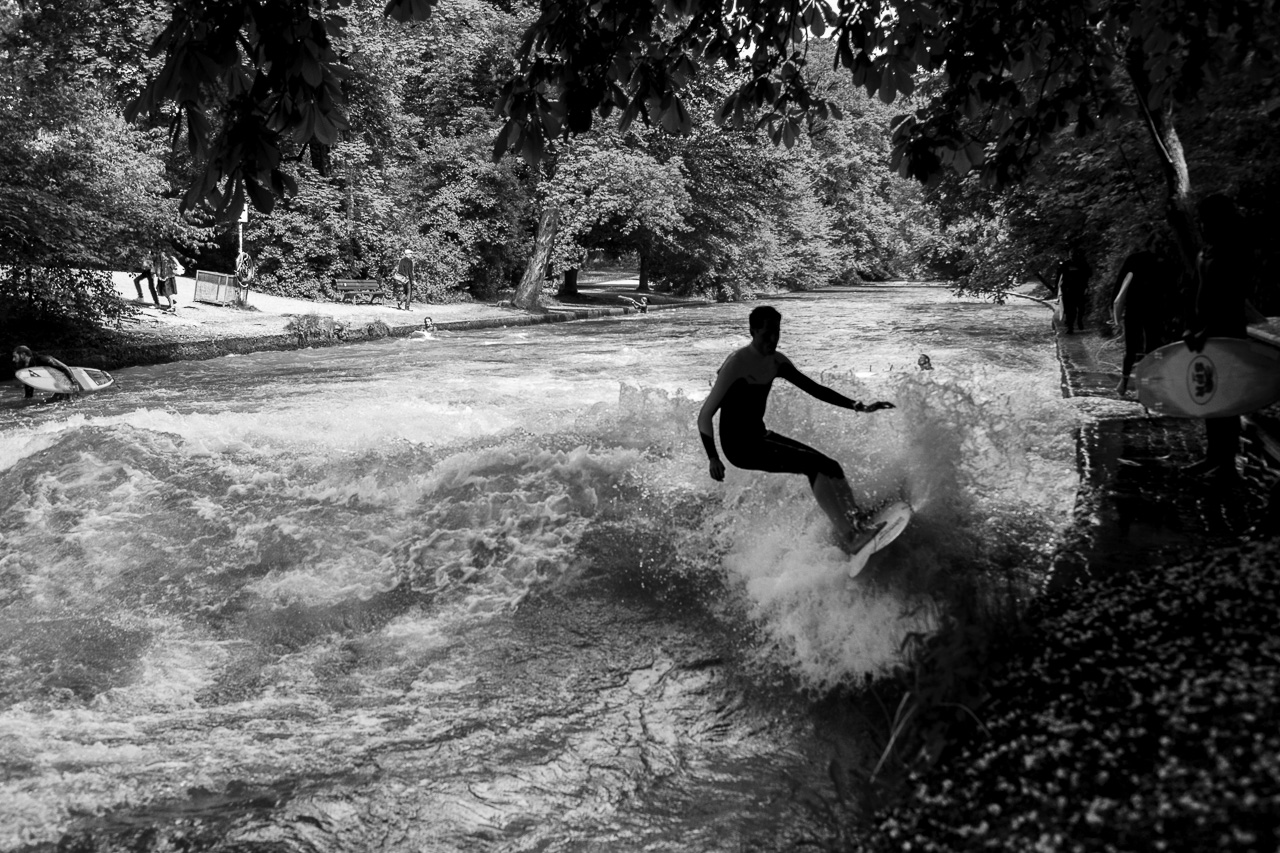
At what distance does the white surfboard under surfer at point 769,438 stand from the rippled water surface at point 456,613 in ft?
0.94

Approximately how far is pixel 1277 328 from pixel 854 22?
5.07 m

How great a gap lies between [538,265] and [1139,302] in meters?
25.1

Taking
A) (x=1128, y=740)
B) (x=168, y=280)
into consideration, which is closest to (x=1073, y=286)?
(x=1128, y=740)

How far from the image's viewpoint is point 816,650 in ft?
19.9

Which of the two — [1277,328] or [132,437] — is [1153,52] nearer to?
[1277,328]

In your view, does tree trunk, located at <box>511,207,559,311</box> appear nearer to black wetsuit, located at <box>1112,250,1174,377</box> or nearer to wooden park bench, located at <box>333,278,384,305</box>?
wooden park bench, located at <box>333,278,384,305</box>

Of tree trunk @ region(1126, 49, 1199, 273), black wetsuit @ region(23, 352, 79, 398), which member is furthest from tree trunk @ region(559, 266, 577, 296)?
tree trunk @ region(1126, 49, 1199, 273)

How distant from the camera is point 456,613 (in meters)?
7.38

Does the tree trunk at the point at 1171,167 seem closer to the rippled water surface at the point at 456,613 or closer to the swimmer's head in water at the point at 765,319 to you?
the rippled water surface at the point at 456,613

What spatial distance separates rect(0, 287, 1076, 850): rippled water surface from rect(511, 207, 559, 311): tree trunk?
2068 centimetres

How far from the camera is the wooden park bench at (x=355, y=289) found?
30891 mm

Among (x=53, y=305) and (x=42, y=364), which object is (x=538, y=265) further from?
(x=42, y=364)

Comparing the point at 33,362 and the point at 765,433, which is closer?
the point at 765,433

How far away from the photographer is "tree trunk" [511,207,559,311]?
111 feet
